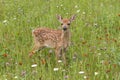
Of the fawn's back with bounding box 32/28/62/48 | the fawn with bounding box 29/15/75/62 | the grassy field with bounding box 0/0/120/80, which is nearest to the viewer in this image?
the grassy field with bounding box 0/0/120/80

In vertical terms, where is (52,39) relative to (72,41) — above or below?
above

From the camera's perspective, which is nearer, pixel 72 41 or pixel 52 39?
pixel 52 39

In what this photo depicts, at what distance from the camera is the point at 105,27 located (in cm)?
820

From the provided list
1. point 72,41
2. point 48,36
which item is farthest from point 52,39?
point 72,41

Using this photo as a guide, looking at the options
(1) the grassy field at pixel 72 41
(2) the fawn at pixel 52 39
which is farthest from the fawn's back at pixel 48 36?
(1) the grassy field at pixel 72 41

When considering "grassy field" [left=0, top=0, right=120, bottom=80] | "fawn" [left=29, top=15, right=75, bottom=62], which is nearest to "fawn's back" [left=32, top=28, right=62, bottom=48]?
"fawn" [left=29, top=15, right=75, bottom=62]

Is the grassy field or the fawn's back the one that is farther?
the fawn's back

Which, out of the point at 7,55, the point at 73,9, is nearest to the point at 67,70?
the point at 7,55

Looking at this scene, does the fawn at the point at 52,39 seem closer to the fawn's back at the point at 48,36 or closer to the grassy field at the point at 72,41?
the fawn's back at the point at 48,36

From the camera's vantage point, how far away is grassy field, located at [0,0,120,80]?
5.80m

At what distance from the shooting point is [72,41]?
745 centimetres

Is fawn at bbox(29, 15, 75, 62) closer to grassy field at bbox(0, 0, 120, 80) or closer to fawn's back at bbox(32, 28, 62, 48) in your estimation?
fawn's back at bbox(32, 28, 62, 48)

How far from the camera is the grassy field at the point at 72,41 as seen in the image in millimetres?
5805

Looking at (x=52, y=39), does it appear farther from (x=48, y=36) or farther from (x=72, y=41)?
(x=72, y=41)
